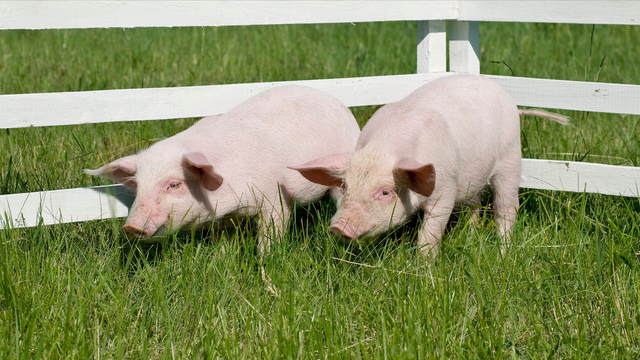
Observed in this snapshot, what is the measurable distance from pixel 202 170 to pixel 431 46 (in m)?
1.90

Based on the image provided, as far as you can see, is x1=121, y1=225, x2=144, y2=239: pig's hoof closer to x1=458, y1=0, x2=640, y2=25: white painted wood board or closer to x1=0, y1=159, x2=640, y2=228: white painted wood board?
x1=0, y1=159, x2=640, y2=228: white painted wood board

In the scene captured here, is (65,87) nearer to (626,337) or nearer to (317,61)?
(317,61)

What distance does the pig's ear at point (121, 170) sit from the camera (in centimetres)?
352

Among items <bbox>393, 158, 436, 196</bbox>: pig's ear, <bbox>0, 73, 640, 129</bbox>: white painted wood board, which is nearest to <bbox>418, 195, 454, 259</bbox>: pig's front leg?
<bbox>393, 158, 436, 196</bbox>: pig's ear

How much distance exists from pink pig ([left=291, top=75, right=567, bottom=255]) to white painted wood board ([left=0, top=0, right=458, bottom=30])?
57 centimetres

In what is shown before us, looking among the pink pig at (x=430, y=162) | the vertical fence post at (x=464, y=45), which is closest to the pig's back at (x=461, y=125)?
the pink pig at (x=430, y=162)

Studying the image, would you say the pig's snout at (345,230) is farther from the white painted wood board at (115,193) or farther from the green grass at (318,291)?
the white painted wood board at (115,193)

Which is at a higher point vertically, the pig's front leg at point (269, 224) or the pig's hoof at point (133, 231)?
the pig's hoof at point (133, 231)

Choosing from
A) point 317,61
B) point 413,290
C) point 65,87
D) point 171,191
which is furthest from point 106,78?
point 413,290

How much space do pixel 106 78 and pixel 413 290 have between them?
4.36 m

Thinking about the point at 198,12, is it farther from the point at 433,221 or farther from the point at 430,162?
the point at 433,221

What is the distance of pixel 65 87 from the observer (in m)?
6.20

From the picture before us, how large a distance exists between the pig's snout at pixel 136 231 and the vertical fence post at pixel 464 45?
2.38m

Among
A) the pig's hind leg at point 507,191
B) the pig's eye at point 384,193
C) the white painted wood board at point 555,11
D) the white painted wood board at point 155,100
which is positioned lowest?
the pig's hind leg at point 507,191
